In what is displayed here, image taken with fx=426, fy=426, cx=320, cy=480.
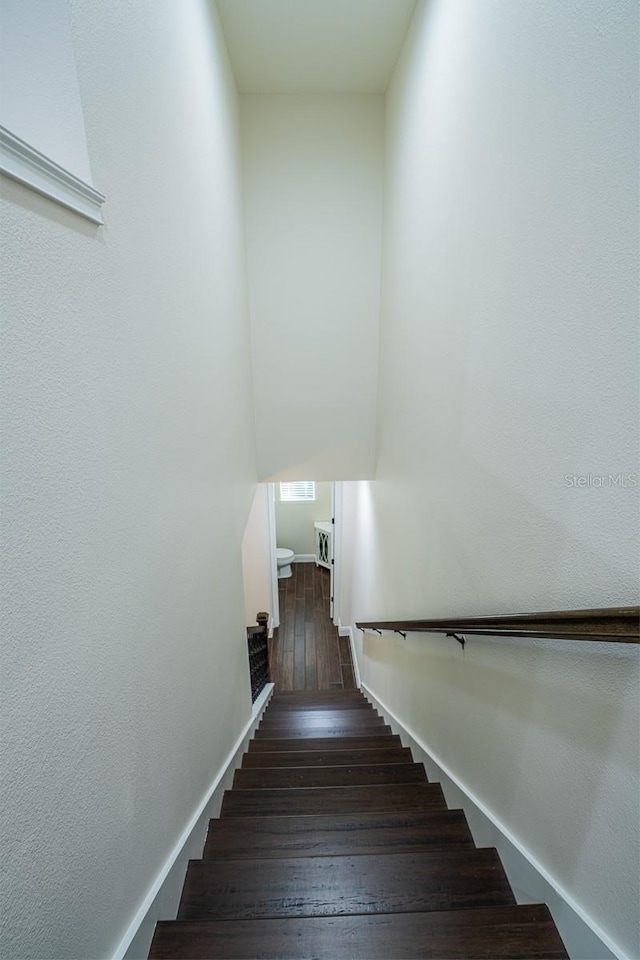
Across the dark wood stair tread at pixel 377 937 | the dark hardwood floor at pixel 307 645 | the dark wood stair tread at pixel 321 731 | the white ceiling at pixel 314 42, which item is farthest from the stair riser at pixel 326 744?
the white ceiling at pixel 314 42

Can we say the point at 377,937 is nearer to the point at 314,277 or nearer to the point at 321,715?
the point at 321,715

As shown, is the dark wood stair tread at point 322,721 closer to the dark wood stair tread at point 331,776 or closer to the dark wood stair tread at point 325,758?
the dark wood stair tread at point 325,758

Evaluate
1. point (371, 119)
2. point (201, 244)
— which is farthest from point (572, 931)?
point (371, 119)

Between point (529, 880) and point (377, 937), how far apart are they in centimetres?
48

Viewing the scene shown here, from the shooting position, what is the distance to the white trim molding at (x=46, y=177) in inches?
25.7

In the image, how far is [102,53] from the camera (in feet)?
3.20

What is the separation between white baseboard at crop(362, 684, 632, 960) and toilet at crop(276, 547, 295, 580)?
5.01 metres

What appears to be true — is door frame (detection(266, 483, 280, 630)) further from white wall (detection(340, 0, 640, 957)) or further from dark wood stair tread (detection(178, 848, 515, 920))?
dark wood stair tread (detection(178, 848, 515, 920))

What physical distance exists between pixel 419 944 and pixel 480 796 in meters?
0.58

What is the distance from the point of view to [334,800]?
195 centimetres

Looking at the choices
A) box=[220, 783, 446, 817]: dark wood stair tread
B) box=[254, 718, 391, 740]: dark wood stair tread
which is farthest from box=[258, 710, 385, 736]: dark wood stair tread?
box=[220, 783, 446, 817]: dark wood stair tread

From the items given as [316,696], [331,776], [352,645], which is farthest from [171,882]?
[352,645]

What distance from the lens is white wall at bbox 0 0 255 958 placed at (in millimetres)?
719

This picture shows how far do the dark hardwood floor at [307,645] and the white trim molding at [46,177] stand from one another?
503 centimetres
